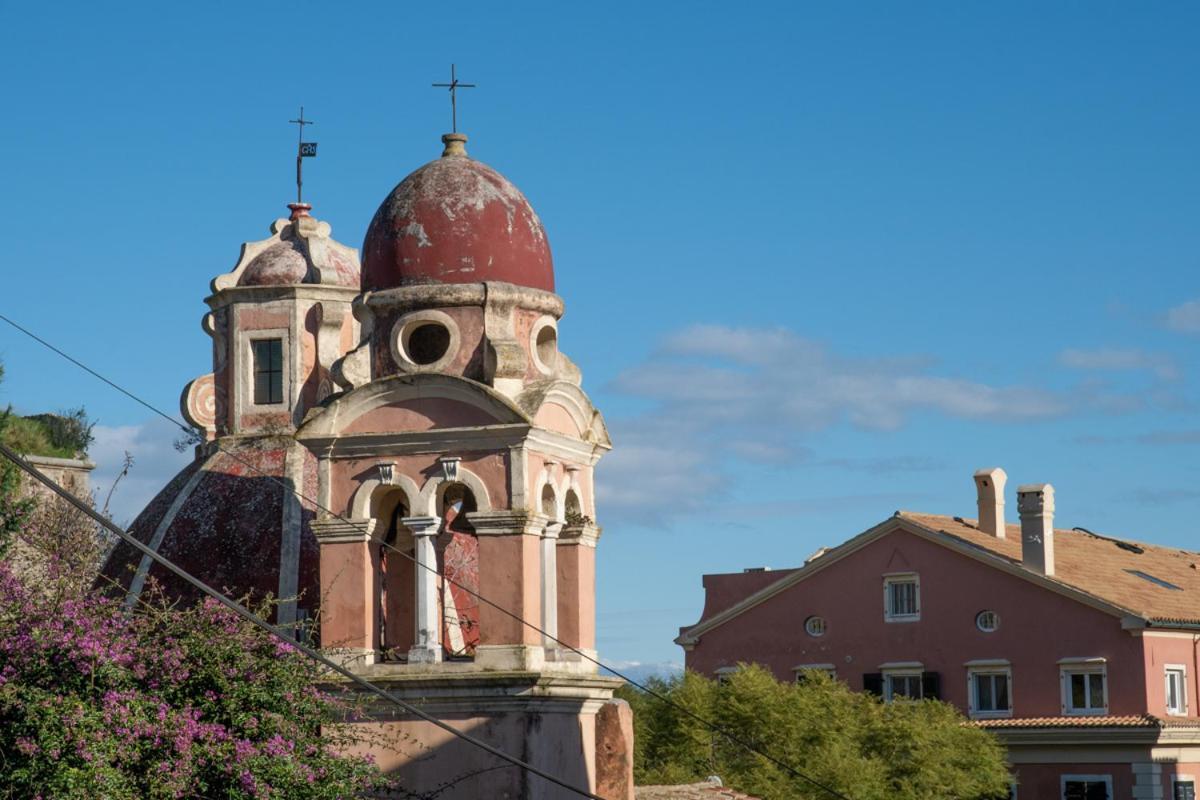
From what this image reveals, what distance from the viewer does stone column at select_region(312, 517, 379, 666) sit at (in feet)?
88.8

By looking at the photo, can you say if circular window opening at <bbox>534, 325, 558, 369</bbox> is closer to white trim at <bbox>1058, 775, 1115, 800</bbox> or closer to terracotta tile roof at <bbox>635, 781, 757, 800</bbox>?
terracotta tile roof at <bbox>635, 781, 757, 800</bbox>

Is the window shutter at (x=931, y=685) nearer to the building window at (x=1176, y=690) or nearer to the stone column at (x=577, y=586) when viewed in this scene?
the building window at (x=1176, y=690)

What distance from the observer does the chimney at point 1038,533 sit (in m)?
56.4

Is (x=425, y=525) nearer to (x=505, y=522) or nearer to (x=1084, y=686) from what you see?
(x=505, y=522)

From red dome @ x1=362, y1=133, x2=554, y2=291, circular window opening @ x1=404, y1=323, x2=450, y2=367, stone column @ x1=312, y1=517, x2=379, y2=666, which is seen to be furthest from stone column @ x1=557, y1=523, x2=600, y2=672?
red dome @ x1=362, y1=133, x2=554, y2=291

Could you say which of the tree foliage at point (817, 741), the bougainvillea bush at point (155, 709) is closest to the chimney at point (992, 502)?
the tree foliage at point (817, 741)

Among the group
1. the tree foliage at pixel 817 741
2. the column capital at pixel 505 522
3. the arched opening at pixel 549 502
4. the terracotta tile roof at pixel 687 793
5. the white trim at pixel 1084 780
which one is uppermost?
the arched opening at pixel 549 502

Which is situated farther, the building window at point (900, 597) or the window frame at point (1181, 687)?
the building window at point (900, 597)

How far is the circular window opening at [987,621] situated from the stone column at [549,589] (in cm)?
3147

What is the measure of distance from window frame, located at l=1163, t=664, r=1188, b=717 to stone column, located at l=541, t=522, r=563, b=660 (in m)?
32.0

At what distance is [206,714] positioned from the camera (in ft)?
76.3

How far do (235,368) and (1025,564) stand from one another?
29.7 meters

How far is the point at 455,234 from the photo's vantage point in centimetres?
2789

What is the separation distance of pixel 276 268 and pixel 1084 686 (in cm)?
2967
